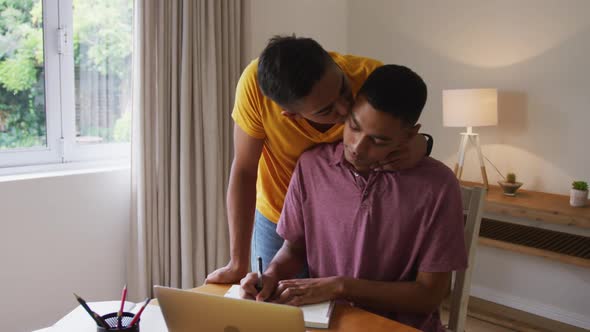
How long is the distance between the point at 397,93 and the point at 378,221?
1.05 ft

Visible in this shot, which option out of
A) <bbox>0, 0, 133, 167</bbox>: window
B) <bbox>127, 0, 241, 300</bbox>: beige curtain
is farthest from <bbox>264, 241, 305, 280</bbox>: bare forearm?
<bbox>0, 0, 133, 167</bbox>: window

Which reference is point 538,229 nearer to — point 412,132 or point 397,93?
point 412,132

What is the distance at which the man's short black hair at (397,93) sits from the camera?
3.49 feet

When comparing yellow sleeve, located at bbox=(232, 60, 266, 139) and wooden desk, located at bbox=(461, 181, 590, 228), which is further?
wooden desk, located at bbox=(461, 181, 590, 228)

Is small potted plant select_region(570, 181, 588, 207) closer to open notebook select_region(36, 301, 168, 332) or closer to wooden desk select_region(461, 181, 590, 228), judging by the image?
wooden desk select_region(461, 181, 590, 228)

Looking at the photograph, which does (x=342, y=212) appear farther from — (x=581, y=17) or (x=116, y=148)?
(x=581, y=17)

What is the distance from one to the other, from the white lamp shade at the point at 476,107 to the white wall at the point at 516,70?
9.2 inches

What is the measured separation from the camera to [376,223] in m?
1.19

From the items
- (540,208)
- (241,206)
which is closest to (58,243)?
(241,206)

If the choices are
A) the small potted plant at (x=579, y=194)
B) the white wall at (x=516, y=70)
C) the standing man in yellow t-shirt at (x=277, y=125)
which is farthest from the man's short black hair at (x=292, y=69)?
the white wall at (x=516, y=70)

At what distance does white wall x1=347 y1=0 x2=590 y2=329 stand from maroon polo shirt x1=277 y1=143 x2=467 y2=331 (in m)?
1.92

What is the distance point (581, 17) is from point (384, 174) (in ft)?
6.85

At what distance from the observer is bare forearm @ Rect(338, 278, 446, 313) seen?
1.10 m

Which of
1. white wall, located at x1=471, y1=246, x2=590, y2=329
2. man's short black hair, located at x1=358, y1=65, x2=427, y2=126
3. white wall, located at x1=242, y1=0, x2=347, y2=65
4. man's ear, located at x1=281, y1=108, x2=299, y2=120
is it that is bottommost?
white wall, located at x1=471, y1=246, x2=590, y2=329
